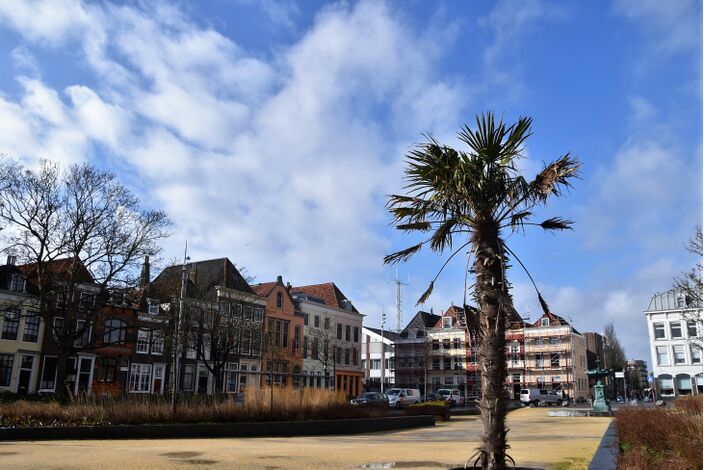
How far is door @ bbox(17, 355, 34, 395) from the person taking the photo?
40719 millimetres

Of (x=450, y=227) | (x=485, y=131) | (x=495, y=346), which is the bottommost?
(x=495, y=346)

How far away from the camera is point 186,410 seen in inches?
769

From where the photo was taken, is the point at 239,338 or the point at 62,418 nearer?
the point at 62,418

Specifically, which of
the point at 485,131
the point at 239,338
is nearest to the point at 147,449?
the point at 485,131

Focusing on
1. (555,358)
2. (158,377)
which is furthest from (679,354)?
(158,377)

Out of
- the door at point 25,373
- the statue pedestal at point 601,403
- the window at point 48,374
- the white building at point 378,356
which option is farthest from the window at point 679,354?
the door at point 25,373

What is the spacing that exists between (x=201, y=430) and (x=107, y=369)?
107 ft

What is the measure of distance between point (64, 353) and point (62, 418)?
1702 cm

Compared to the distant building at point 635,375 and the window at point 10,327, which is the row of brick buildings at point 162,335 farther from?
the distant building at point 635,375

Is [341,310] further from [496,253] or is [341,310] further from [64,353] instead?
[496,253]

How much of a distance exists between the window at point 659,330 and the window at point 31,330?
234 ft

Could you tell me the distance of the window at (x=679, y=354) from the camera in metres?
73.6

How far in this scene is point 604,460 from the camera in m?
9.27

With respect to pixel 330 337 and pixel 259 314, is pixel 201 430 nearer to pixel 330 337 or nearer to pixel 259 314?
pixel 259 314
